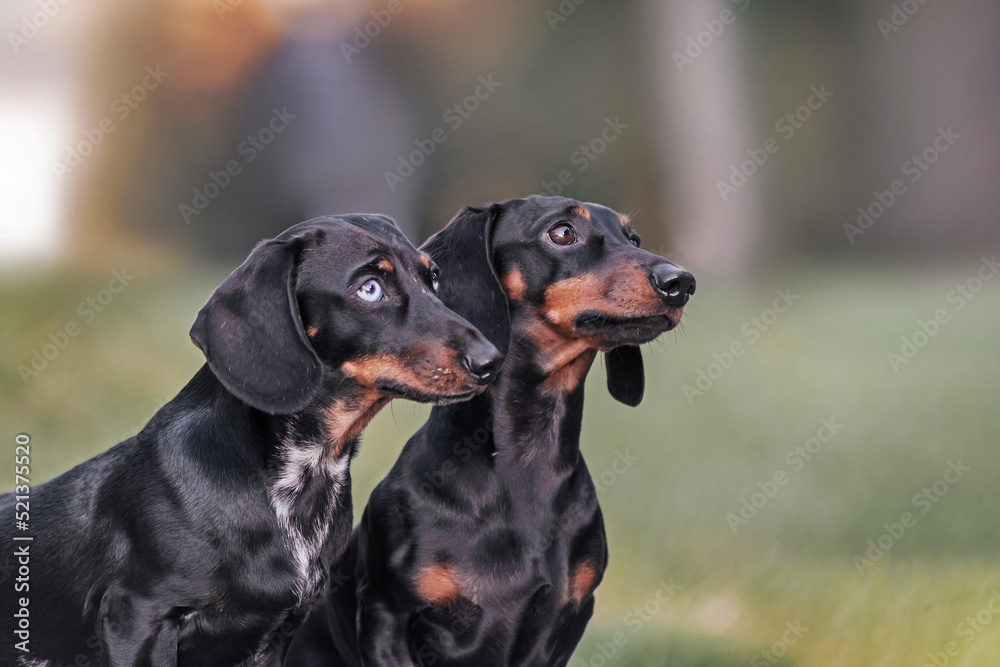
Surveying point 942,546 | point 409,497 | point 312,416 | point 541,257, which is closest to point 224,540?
point 312,416

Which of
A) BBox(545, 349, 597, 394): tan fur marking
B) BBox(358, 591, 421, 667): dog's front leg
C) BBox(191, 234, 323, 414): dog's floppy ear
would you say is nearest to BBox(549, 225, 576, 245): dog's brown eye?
BBox(545, 349, 597, 394): tan fur marking

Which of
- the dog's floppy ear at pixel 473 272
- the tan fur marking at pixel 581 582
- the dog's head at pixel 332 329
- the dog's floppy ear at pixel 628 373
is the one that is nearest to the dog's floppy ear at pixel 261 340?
the dog's head at pixel 332 329

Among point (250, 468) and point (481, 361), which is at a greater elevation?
point (481, 361)

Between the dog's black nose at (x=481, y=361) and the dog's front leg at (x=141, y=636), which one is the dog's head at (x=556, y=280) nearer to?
the dog's black nose at (x=481, y=361)

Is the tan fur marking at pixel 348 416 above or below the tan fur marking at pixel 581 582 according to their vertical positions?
above

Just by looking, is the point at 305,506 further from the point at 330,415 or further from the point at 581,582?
the point at 581,582

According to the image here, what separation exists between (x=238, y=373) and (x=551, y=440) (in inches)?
50.3

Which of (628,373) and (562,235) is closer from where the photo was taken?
(562,235)

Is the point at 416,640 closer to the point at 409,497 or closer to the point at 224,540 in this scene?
the point at 409,497

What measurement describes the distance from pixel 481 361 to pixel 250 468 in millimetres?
872

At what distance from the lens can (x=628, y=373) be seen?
15.3 feet

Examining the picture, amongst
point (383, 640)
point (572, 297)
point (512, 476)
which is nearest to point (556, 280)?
point (572, 297)

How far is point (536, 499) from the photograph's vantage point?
416cm

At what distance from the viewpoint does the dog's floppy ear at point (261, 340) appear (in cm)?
353
